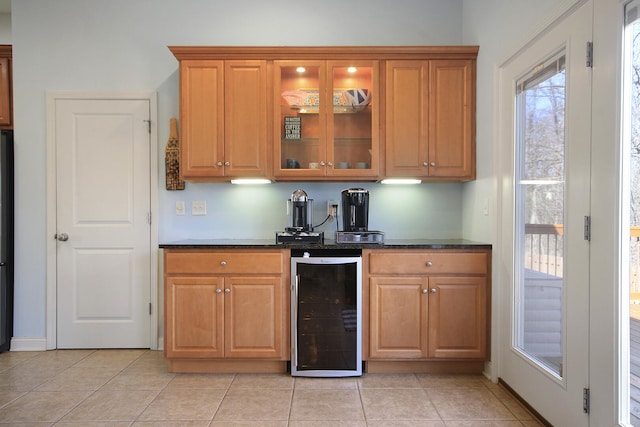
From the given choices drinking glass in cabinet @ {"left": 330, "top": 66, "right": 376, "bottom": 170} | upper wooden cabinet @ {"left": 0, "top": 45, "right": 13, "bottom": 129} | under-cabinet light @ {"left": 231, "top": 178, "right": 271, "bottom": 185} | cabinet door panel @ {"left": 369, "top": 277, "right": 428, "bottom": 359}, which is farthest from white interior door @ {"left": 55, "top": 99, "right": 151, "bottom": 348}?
cabinet door panel @ {"left": 369, "top": 277, "right": 428, "bottom": 359}

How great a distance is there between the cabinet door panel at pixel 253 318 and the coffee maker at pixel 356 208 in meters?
0.70

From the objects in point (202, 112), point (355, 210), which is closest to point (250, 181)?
point (202, 112)

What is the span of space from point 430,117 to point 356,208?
85 cm

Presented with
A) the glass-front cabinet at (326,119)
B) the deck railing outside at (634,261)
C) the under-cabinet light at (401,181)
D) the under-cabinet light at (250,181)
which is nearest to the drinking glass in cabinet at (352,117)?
the glass-front cabinet at (326,119)

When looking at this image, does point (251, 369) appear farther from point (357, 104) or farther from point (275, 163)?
→ point (357, 104)

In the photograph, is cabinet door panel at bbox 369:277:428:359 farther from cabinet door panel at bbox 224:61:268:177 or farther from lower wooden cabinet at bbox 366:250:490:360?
cabinet door panel at bbox 224:61:268:177

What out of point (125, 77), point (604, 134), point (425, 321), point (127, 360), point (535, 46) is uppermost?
point (125, 77)

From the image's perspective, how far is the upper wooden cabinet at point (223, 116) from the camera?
2.69m

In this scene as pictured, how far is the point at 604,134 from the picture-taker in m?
1.50

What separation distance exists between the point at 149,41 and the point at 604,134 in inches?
124

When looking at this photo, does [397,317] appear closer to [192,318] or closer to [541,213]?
[541,213]

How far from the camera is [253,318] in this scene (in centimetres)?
249

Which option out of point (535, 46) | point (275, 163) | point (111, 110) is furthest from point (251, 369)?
point (535, 46)

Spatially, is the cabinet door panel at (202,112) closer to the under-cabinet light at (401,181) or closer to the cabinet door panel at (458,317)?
the under-cabinet light at (401,181)
